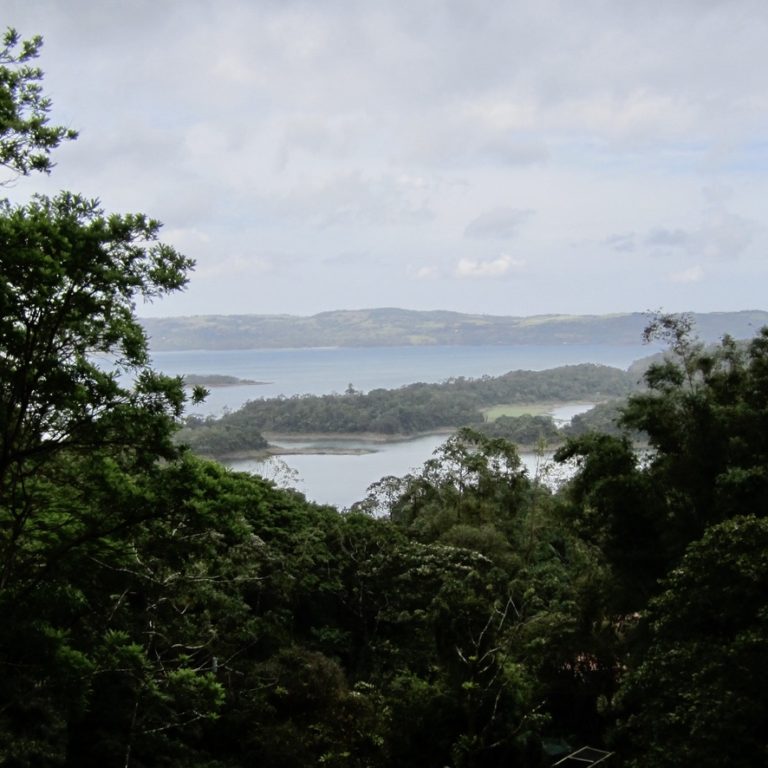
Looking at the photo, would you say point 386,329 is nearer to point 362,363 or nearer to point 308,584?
point 362,363

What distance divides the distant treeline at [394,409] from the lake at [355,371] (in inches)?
49.2

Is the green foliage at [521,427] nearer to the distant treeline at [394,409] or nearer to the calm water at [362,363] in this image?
the distant treeline at [394,409]

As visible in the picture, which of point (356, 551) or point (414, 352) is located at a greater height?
point (414, 352)

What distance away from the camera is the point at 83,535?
5.39m

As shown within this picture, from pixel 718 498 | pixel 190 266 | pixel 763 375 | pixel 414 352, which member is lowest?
pixel 718 498

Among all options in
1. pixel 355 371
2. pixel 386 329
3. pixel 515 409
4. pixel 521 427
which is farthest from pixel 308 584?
pixel 386 329

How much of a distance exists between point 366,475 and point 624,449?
18759mm

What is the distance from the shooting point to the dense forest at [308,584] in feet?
16.9

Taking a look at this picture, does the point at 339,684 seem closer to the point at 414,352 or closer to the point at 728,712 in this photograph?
the point at 728,712

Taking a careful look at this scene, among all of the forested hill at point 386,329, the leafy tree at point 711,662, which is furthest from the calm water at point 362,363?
the leafy tree at point 711,662

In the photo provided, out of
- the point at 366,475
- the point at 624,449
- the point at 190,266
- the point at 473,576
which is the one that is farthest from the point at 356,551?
the point at 366,475

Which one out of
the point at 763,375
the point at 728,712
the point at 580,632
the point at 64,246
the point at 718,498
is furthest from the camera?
the point at 580,632

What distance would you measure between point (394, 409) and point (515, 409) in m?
6.50

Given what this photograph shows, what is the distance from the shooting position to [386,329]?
271ft
